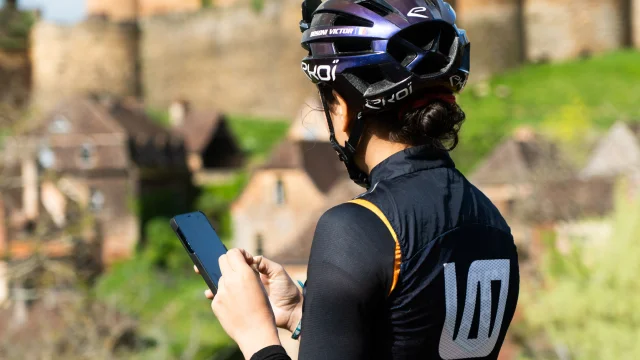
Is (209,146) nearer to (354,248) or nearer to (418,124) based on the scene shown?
(418,124)

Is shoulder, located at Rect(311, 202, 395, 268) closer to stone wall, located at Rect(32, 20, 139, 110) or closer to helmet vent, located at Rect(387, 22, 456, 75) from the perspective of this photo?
helmet vent, located at Rect(387, 22, 456, 75)

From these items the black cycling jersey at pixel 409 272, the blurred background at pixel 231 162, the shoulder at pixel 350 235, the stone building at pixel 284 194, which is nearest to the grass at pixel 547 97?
the blurred background at pixel 231 162

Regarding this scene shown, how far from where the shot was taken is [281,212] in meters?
31.3

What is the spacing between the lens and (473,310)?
222 cm

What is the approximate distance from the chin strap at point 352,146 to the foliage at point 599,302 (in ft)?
43.9

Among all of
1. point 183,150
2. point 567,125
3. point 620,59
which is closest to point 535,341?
point 567,125

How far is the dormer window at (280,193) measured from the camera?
1233 inches

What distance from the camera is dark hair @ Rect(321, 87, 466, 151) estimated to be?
7.56 ft

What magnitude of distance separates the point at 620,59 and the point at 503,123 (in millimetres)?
10175

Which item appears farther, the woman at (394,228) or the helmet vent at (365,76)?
the helmet vent at (365,76)

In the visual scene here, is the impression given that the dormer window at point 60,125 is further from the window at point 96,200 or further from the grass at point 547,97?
the grass at point 547,97

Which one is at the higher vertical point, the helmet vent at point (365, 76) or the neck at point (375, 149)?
the helmet vent at point (365, 76)

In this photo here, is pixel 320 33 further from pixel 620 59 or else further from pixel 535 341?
pixel 620 59

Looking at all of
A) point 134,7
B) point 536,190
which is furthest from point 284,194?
point 134,7
